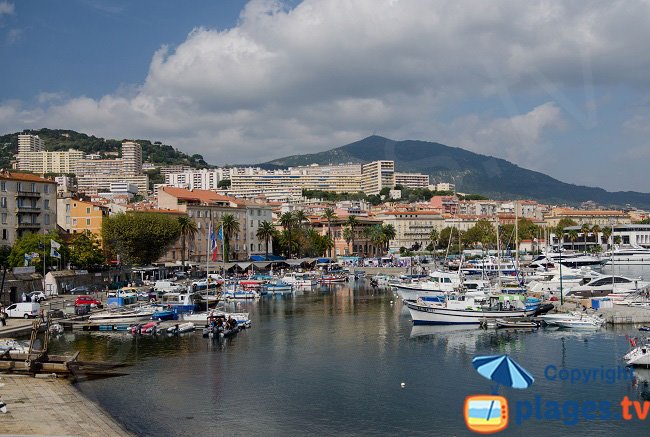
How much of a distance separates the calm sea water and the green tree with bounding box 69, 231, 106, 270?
23.4 m

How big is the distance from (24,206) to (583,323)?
4983cm

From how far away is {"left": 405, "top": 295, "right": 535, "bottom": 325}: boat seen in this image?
42219 millimetres

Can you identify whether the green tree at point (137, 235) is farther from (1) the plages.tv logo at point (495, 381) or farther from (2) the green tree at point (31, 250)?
(1) the plages.tv logo at point (495, 381)

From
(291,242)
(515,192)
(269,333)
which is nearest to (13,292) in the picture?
(269,333)

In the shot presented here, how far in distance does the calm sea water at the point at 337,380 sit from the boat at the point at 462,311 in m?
1.14

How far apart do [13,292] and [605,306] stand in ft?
139

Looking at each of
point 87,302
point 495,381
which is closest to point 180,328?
point 87,302

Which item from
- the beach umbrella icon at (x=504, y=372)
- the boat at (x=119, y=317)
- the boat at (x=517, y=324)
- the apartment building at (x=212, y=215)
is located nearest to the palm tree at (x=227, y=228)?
the apartment building at (x=212, y=215)

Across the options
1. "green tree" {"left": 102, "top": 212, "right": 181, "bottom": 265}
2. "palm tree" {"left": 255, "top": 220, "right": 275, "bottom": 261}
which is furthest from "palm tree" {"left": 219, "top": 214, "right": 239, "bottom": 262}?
"green tree" {"left": 102, "top": 212, "right": 181, "bottom": 265}

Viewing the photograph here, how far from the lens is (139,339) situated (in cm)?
3969

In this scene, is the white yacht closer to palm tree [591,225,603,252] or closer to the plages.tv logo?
the plages.tv logo

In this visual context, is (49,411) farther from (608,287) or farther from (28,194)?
(28,194)

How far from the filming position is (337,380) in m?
28.2

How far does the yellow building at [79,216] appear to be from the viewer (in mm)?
77125
